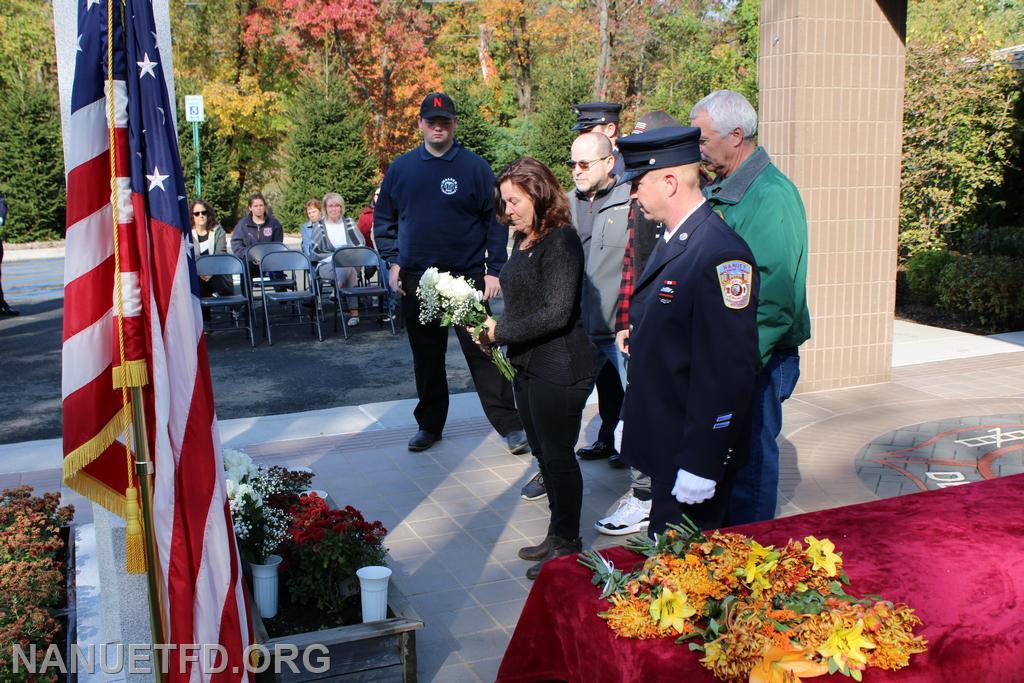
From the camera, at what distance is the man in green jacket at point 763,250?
3920 mm

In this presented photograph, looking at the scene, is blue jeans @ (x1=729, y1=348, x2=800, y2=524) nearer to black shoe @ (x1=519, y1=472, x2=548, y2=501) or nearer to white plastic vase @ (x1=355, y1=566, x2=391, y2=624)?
white plastic vase @ (x1=355, y1=566, x2=391, y2=624)

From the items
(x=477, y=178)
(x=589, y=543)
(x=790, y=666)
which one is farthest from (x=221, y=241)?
(x=790, y=666)

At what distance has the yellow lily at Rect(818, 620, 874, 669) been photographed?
2279 millimetres

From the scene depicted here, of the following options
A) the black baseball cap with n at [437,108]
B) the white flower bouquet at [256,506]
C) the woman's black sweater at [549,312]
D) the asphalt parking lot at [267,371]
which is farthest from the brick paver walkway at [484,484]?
the black baseball cap with n at [437,108]

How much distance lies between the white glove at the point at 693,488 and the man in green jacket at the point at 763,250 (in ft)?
3.01

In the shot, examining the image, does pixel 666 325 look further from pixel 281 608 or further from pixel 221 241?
pixel 221 241

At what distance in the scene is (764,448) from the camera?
4.01 metres

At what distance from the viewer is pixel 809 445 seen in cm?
677

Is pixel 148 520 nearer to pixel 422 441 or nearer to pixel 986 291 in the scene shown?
pixel 422 441

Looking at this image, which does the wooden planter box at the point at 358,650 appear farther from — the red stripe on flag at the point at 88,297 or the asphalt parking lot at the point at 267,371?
the asphalt parking lot at the point at 267,371

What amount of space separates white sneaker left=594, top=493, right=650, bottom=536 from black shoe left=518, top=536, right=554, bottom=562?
0.48 m

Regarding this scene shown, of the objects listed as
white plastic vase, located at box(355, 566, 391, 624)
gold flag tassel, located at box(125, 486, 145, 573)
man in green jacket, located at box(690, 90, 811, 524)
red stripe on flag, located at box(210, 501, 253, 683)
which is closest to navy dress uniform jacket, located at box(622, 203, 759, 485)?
man in green jacket, located at box(690, 90, 811, 524)

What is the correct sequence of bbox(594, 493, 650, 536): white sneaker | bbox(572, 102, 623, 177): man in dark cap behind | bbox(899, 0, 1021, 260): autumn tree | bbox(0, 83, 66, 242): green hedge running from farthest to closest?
bbox(0, 83, 66, 242): green hedge < bbox(899, 0, 1021, 260): autumn tree < bbox(572, 102, 623, 177): man in dark cap behind < bbox(594, 493, 650, 536): white sneaker

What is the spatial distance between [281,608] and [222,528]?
0.86 m
